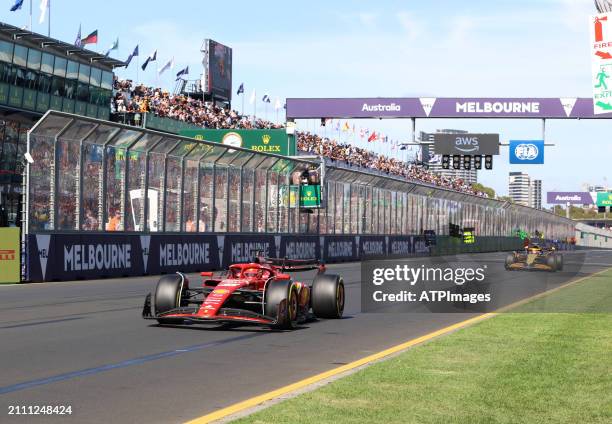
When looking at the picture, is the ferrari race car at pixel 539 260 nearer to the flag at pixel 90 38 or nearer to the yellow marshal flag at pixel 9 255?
the yellow marshal flag at pixel 9 255

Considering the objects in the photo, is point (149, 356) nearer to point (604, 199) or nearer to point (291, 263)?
point (291, 263)

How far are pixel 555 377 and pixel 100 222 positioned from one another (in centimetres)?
1838

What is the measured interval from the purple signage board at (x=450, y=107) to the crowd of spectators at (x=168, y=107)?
7.91m

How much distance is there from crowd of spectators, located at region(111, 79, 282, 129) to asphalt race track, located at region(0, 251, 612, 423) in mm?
32226

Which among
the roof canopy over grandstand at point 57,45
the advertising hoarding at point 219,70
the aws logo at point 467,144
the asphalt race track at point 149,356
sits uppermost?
the advertising hoarding at point 219,70

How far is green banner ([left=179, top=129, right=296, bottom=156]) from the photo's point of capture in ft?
159

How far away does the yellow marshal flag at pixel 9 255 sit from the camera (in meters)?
22.3

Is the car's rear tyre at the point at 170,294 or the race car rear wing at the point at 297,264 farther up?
the race car rear wing at the point at 297,264

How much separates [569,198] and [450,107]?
102 metres

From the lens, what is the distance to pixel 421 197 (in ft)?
190

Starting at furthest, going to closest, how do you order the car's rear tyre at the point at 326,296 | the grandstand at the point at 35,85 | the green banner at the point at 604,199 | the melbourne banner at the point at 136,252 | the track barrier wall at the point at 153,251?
the green banner at the point at 604,199
the grandstand at the point at 35,85
the track barrier wall at the point at 153,251
the melbourne banner at the point at 136,252
the car's rear tyre at the point at 326,296

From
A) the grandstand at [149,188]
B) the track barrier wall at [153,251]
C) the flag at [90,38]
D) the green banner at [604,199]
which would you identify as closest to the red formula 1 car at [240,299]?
the track barrier wall at [153,251]

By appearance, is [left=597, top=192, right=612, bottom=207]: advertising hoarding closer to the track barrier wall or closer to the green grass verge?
the track barrier wall

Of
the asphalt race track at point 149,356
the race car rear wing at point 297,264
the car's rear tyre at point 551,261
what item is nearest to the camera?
the asphalt race track at point 149,356
